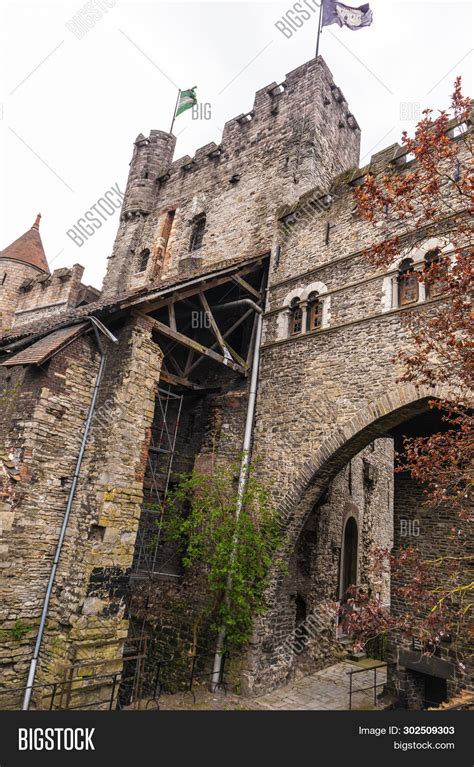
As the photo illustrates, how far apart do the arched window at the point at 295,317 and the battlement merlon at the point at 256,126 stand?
6.71m

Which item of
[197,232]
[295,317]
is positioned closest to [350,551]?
[295,317]

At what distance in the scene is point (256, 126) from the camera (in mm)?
14453

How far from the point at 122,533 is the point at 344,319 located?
18.6ft

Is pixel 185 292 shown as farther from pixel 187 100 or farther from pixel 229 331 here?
pixel 187 100

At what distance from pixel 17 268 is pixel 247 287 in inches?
543

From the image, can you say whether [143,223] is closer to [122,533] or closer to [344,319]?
[344,319]

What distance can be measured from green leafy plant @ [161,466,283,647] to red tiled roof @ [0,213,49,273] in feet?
51.5

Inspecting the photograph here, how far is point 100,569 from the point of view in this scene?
22.4 ft

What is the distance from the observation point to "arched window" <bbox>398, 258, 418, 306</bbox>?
26.1 ft

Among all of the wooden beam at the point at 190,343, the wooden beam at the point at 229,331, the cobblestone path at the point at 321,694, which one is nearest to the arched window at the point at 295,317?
the wooden beam at the point at 229,331

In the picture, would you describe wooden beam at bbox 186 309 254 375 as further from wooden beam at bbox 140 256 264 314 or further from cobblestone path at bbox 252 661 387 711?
cobblestone path at bbox 252 661 387 711

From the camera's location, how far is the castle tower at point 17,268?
732 inches

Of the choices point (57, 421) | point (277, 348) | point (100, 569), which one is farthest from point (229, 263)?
point (100, 569)
